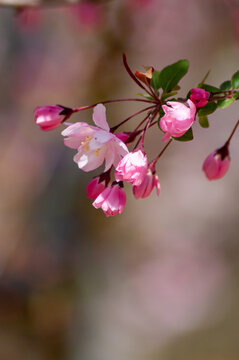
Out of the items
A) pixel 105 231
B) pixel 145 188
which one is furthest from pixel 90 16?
pixel 145 188

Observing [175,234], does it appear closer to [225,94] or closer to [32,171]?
[32,171]

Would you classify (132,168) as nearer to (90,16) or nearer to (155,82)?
(155,82)

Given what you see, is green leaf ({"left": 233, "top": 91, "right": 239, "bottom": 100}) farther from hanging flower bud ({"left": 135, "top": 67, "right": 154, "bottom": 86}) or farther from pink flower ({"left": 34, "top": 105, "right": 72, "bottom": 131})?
pink flower ({"left": 34, "top": 105, "right": 72, "bottom": 131})

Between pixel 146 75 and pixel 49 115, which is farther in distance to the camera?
pixel 49 115

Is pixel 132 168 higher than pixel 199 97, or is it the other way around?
pixel 199 97

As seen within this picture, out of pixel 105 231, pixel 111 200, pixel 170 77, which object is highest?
pixel 170 77

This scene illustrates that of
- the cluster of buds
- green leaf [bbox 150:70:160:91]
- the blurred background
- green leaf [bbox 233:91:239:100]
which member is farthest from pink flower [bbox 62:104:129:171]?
the blurred background
